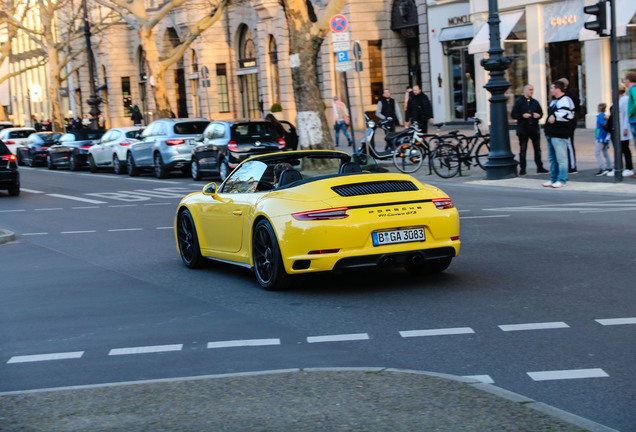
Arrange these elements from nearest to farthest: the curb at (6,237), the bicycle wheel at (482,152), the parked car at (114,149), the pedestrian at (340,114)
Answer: the curb at (6,237) < the bicycle wheel at (482,152) < the parked car at (114,149) < the pedestrian at (340,114)

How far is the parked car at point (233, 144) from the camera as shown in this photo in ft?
79.0

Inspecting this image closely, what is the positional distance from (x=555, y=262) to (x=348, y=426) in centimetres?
582

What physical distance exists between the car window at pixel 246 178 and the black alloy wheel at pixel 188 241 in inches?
28.2

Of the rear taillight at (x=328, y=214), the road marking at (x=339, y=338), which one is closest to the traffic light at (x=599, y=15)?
the rear taillight at (x=328, y=214)

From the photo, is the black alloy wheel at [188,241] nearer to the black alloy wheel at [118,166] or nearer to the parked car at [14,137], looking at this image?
the black alloy wheel at [118,166]

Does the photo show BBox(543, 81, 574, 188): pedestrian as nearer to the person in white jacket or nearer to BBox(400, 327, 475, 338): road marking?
the person in white jacket

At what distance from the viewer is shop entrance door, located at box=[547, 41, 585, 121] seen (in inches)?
1230

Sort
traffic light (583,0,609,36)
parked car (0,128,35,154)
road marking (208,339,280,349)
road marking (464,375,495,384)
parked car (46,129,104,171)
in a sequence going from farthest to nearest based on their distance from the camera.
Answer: parked car (0,128,35,154), parked car (46,129,104,171), traffic light (583,0,609,36), road marking (208,339,280,349), road marking (464,375,495,384)

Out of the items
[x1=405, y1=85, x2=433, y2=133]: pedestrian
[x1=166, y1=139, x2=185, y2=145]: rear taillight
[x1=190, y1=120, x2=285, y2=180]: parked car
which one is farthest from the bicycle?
[x1=166, y1=139, x2=185, y2=145]: rear taillight

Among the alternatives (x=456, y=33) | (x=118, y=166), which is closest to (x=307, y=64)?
(x=118, y=166)

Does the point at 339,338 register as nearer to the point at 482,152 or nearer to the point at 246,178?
the point at 246,178

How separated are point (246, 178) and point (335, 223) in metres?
1.82

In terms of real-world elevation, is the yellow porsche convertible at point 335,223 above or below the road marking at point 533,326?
above

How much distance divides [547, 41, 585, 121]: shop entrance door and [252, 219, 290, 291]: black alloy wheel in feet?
78.1
